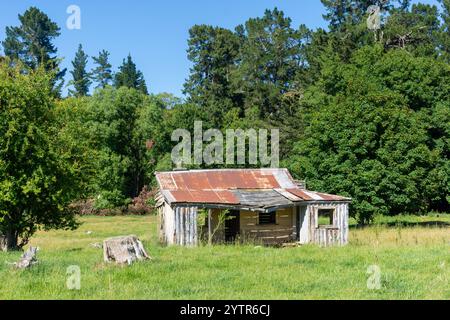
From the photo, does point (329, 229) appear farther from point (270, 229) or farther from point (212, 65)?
point (212, 65)

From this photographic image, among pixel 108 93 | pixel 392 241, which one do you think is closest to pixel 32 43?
pixel 108 93

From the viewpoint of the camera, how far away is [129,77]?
3787 inches

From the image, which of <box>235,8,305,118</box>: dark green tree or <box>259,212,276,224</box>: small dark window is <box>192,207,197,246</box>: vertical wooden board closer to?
<box>259,212,276,224</box>: small dark window

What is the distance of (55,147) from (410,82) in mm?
27896

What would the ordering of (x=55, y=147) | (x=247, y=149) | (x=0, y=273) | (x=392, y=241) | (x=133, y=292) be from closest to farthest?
(x=133, y=292), (x=0, y=273), (x=55, y=147), (x=392, y=241), (x=247, y=149)

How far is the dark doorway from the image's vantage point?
25844mm

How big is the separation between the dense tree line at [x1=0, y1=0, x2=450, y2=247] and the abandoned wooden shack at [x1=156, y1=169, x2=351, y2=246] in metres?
4.44

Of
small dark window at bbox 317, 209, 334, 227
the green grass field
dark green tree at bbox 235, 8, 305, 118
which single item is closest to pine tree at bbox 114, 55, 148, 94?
dark green tree at bbox 235, 8, 305, 118

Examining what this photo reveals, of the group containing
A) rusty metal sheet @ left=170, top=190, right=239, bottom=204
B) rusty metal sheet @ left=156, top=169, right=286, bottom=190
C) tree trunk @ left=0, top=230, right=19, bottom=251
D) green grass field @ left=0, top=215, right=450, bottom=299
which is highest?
rusty metal sheet @ left=156, top=169, right=286, bottom=190

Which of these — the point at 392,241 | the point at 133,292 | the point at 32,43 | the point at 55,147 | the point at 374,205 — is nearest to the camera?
the point at 133,292

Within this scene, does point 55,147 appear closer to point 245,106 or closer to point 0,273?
point 0,273

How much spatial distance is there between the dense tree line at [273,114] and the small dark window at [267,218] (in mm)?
5995

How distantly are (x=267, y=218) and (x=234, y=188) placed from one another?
247 cm

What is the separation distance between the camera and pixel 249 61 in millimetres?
64438
